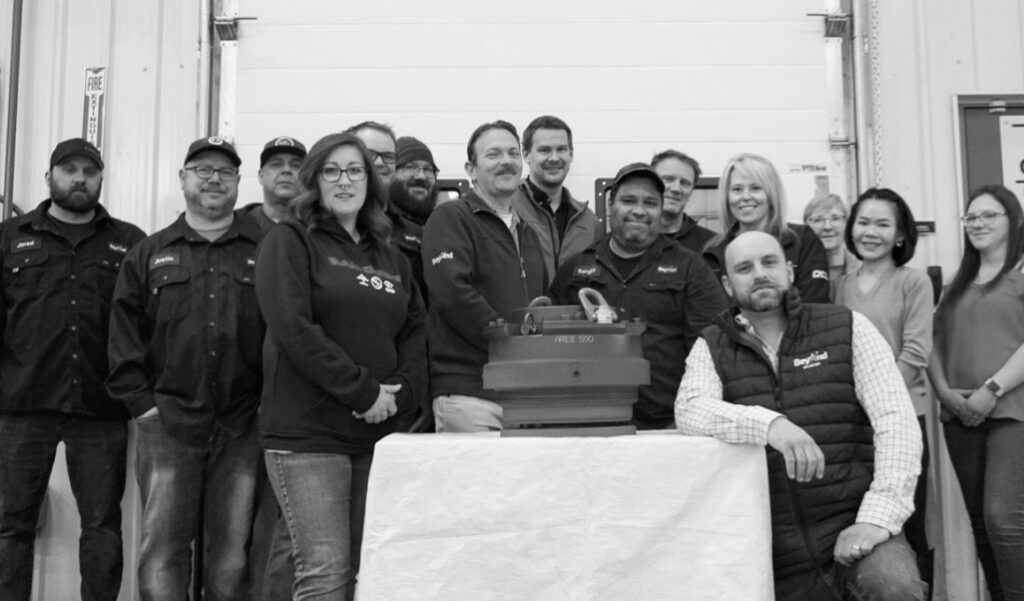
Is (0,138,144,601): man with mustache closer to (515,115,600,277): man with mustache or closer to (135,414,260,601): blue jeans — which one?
(135,414,260,601): blue jeans

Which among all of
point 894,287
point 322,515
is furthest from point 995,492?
point 322,515

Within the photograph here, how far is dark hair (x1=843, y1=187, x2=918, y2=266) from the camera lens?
3.78m

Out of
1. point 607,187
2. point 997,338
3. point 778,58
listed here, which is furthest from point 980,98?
point 607,187

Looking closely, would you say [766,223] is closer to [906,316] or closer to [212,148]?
[906,316]

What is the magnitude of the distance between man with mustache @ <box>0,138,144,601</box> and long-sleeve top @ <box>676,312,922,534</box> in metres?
2.37

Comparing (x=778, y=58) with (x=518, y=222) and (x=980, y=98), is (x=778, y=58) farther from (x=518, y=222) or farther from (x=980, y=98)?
(x=518, y=222)

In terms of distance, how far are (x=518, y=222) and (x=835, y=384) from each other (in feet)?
4.11

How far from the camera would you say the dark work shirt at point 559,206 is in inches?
161

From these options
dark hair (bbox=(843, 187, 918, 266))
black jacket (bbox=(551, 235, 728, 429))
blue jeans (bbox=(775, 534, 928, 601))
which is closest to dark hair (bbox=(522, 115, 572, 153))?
black jacket (bbox=(551, 235, 728, 429))

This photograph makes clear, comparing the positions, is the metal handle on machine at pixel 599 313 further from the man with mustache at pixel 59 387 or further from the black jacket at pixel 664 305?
the man with mustache at pixel 59 387

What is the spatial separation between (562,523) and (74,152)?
9.15 feet

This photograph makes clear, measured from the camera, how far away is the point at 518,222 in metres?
3.46

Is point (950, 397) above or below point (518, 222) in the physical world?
below

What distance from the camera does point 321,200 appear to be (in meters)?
3.00
